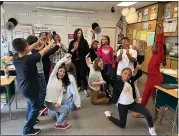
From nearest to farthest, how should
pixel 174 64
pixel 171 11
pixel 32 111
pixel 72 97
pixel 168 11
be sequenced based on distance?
pixel 32 111, pixel 72 97, pixel 174 64, pixel 171 11, pixel 168 11

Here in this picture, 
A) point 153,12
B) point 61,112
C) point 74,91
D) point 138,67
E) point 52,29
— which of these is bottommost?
point 61,112

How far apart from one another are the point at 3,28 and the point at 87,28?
11.2ft

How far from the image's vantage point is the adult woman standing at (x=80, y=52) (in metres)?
3.46

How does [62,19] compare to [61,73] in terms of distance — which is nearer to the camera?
[61,73]

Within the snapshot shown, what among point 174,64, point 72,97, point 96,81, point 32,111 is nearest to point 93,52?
point 96,81

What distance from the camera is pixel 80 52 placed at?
141 inches

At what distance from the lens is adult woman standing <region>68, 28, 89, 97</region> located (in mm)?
3463

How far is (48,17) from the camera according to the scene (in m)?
6.61

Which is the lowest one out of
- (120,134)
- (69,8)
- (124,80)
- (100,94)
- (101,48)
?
(120,134)

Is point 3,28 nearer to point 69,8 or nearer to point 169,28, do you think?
point 69,8

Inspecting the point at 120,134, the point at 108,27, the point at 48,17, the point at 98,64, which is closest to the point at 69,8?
the point at 48,17

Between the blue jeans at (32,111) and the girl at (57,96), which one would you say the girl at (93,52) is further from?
the blue jeans at (32,111)

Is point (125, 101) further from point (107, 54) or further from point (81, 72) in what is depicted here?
point (81, 72)

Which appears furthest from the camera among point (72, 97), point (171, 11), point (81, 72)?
point (171, 11)
